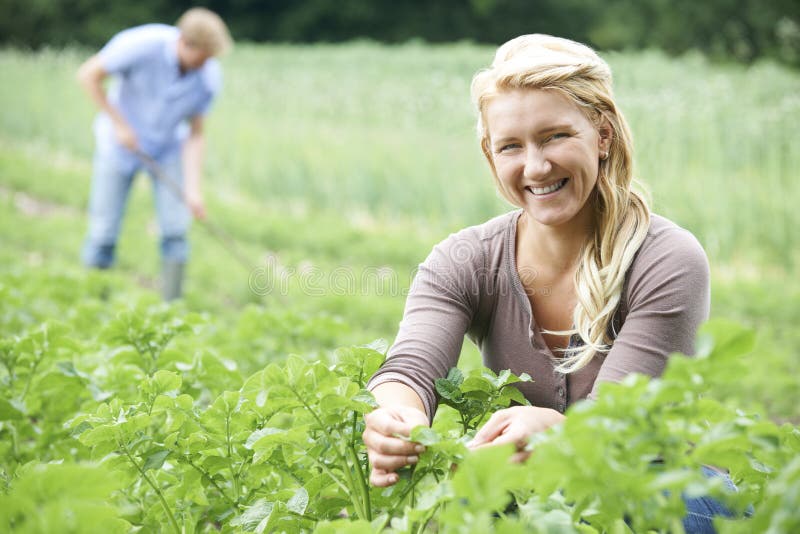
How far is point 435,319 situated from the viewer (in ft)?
5.98

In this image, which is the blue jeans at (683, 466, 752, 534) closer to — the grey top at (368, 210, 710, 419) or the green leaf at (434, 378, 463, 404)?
the grey top at (368, 210, 710, 419)

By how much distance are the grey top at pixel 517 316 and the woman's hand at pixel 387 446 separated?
205 millimetres

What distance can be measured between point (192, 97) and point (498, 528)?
4.95m

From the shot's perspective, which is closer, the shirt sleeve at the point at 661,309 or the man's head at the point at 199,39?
A: the shirt sleeve at the point at 661,309

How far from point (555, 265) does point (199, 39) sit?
3781 mm

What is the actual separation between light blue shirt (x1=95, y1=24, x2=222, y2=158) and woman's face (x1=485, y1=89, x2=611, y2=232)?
12.8 feet

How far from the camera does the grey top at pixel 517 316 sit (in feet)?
5.49

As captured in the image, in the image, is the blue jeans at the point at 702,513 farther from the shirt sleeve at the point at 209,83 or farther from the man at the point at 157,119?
A: the shirt sleeve at the point at 209,83

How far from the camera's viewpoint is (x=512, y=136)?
1.79 metres

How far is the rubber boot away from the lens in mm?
5465

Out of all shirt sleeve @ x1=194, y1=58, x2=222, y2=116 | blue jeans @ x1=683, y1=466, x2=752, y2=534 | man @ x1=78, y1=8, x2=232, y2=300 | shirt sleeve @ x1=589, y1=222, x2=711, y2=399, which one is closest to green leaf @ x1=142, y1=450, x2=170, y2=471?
shirt sleeve @ x1=589, y1=222, x2=711, y2=399

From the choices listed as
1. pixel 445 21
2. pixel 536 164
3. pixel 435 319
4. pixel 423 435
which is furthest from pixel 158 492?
pixel 445 21

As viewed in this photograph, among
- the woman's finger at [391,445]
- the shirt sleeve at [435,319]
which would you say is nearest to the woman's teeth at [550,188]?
the shirt sleeve at [435,319]

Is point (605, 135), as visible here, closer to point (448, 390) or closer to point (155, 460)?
point (448, 390)
